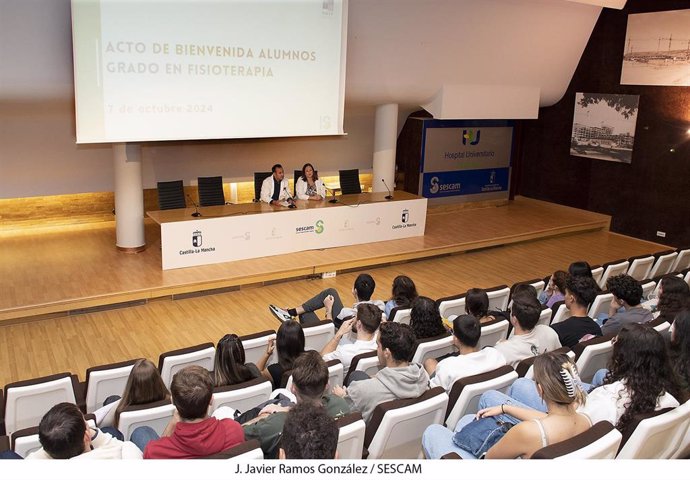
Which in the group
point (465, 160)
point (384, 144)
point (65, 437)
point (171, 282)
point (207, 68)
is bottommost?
point (171, 282)

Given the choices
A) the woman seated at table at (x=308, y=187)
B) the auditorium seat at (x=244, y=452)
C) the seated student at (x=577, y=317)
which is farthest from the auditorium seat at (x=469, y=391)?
the woman seated at table at (x=308, y=187)

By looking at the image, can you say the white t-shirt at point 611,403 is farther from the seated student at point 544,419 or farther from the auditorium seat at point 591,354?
the auditorium seat at point 591,354

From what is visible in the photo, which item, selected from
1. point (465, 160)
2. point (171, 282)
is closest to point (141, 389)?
point (171, 282)

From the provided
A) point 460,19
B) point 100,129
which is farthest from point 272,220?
point 460,19

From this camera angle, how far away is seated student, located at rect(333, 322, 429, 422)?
3232 mm

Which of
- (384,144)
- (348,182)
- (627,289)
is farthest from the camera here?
(348,182)

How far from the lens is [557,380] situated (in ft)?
8.71

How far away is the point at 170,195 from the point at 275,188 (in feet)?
5.10

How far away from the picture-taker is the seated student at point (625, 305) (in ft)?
15.1

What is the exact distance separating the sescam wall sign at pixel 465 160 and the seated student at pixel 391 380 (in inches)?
355

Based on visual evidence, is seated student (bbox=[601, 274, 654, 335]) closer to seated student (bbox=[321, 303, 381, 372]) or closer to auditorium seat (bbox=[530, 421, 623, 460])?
seated student (bbox=[321, 303, 381, 372])

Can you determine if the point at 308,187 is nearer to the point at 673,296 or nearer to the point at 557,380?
the point at 673,296

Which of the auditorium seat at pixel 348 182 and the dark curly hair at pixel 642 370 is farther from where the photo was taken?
the auditorium seat at pixel 348 182

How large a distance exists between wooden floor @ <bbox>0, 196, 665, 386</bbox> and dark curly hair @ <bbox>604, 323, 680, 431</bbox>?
4.16 metres
